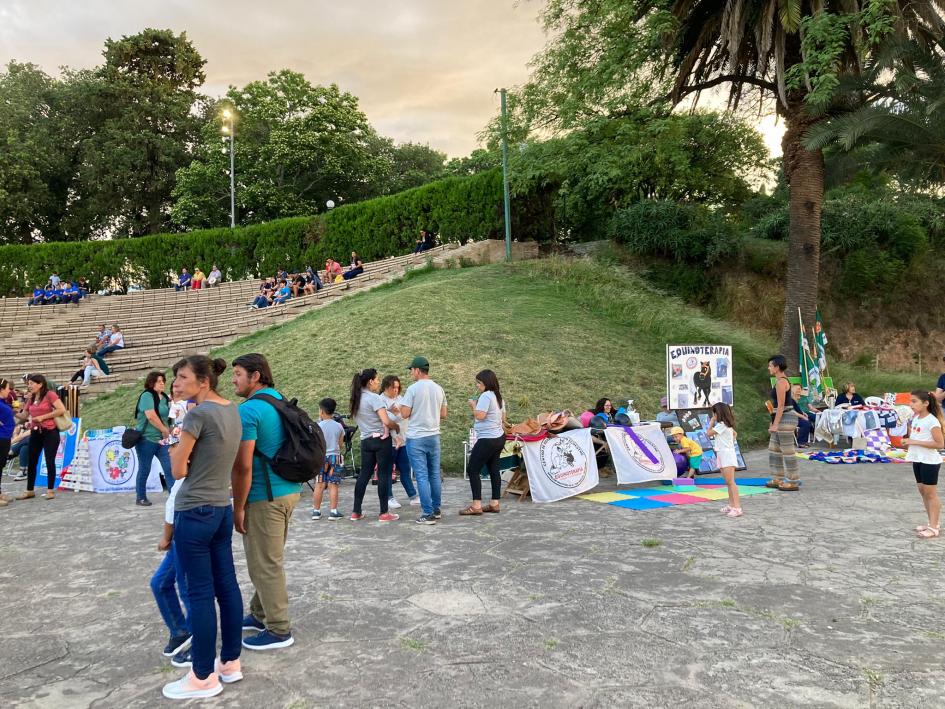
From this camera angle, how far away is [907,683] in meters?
3.50

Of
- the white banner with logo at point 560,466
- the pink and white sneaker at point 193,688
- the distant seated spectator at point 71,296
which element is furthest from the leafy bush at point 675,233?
the distant seated spectator at point 71,296

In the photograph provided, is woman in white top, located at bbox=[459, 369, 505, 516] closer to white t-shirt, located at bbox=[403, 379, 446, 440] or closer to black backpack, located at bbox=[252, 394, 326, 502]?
white t-shirt, located at bbox=[403, 379, 446, 440]

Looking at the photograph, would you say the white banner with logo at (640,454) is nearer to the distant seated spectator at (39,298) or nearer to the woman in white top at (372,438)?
the woman in white top at (372,438)

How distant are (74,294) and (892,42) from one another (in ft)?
95.5

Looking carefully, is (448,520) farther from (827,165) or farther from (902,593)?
(827,165)

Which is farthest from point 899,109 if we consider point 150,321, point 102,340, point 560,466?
point 150,321

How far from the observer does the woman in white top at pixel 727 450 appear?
24.7 ft

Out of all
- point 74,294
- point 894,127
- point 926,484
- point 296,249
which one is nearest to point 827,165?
point 894,127

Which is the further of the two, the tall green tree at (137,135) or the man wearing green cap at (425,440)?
the tall green tree at (137,135)

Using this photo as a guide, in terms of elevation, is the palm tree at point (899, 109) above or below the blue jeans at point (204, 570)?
above

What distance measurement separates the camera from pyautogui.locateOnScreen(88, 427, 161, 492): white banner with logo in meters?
9.77

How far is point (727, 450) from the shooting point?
7730mm

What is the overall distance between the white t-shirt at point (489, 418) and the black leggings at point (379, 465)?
1.03 m

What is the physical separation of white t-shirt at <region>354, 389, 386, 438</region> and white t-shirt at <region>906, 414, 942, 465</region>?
5268 millimetres
